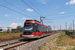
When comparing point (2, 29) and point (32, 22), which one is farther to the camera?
point (2, 29)

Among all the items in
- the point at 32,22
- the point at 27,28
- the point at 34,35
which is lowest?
the point at 34,35

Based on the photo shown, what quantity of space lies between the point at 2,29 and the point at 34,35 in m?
86.1

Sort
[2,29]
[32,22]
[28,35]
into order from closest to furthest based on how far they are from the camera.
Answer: [28,35] < [32,22] < [2,29]

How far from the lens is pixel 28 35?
54.2ft

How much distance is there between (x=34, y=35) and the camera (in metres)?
17.1

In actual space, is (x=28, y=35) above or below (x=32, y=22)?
below

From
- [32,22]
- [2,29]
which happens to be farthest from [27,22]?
[2,29]

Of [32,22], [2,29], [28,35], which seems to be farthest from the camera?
[2,29]

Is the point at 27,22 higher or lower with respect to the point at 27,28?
higher

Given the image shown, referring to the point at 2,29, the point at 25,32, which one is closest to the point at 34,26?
the point at 25,32

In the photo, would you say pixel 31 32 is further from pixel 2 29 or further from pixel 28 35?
pixel 2 29

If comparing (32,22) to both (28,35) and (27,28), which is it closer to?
(27,28)

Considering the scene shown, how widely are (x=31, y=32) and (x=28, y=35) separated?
0.76 meters

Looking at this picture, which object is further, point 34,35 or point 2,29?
point 2,29
